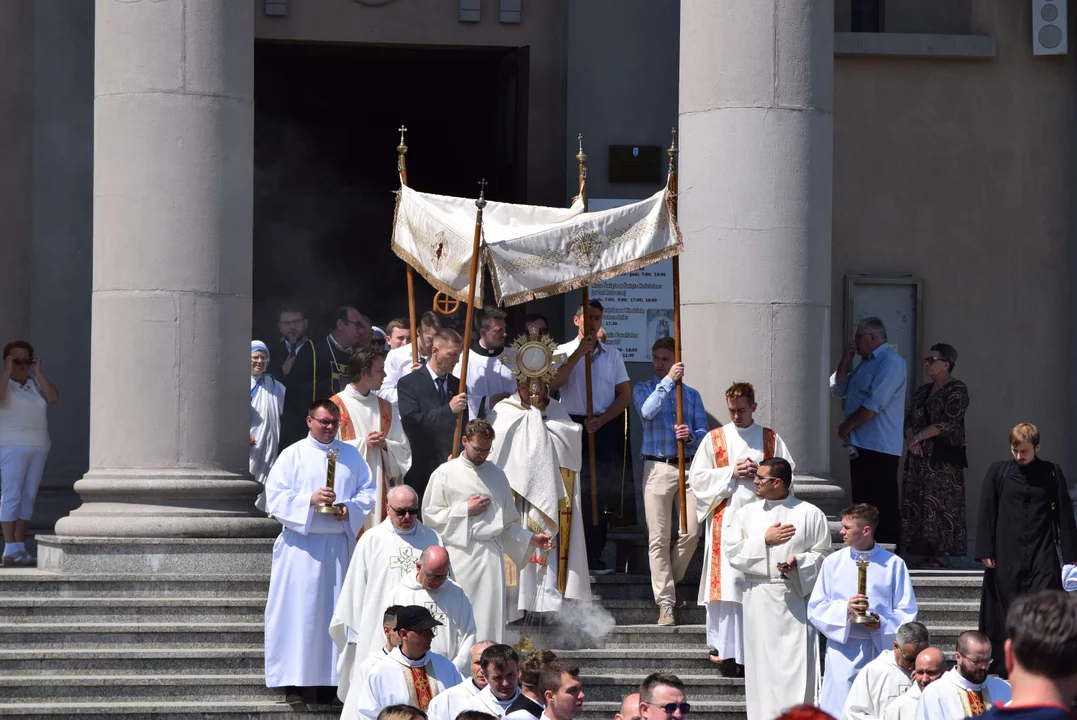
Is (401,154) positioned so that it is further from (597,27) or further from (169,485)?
(597,27)

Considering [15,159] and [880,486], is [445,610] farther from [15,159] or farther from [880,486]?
[15,159]

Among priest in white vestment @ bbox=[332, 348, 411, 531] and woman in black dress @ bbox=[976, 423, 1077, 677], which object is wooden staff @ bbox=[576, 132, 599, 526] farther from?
woman in black dress @ bbox=[976, 423, 1077, 677]

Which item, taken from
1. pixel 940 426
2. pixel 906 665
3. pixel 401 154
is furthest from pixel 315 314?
pixel 906 665

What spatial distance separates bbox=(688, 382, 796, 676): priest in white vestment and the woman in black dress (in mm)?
1306

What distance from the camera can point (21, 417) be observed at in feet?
43.1

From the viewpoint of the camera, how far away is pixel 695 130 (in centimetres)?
1249

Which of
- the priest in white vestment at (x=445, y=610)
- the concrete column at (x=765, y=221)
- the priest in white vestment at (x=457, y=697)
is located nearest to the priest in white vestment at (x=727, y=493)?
the concrete column at (x=765, y=221)

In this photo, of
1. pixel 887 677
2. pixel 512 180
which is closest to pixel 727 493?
pixel 887 677

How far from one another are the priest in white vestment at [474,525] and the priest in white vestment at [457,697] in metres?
2.16

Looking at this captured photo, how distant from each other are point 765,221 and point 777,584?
2516mm

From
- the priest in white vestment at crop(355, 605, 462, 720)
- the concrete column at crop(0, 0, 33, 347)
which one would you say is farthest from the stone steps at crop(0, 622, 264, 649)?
the concrete column at crop(0, 0, 33, 347)

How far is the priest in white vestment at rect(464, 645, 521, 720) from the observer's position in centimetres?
847

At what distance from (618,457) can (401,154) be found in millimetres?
2506

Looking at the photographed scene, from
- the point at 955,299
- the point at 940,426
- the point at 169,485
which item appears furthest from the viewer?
the point at 955,299
